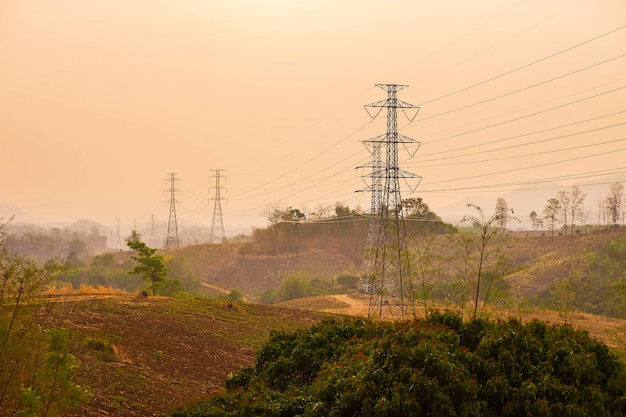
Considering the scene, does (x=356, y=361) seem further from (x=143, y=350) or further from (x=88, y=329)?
(x=88, y=329)

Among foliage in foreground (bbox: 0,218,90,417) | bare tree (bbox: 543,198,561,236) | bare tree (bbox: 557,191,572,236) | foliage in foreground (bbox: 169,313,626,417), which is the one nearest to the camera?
foliage in foreground (bbox: 169,313,626,417)

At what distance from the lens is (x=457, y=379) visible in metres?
11.0

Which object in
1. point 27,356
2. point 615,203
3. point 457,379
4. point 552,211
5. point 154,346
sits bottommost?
point 154,346

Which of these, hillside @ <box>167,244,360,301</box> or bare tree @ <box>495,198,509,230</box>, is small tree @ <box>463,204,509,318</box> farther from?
Result: hillside @ <box>167,244,360,301</box>

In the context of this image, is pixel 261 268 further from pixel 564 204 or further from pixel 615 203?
pixel 615 203

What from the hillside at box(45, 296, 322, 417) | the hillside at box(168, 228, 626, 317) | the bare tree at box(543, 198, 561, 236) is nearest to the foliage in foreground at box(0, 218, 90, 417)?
the hillside at box(45, 296, 322, 417)

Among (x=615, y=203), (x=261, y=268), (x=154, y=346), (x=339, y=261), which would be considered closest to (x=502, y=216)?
(x=154, y=346)

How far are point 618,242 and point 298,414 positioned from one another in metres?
72.7

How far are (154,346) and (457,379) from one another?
17.1 metres

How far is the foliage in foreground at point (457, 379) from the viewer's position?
1097cm

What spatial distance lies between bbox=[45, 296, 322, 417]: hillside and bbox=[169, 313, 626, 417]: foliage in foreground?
6.08 metres

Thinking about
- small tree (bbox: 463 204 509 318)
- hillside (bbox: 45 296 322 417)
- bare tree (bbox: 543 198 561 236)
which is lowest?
hillside (bbox: 45 296 322 417)

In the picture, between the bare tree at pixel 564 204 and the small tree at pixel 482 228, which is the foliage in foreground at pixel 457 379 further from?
the bare tree at pixel 564 204

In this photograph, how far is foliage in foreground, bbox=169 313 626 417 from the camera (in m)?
11.0
